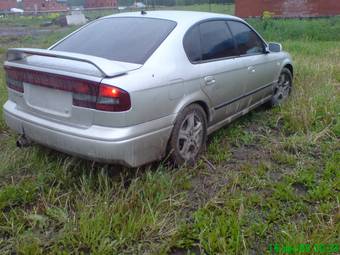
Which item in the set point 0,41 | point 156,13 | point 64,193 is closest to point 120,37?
point 156,13

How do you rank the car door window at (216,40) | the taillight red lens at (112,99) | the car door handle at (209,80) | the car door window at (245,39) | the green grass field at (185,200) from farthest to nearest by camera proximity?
1. the car door window at (245,39)
2. the car door window at (216,40)
3. the car door handle at (209,80)
4. the taillight red lens at (112,99)
5. the green grass field at (185,200)

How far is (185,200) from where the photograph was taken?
283 cm

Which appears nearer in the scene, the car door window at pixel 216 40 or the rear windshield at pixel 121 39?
the rear windshield at pixel 121 39

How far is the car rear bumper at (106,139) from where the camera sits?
8.51 feet

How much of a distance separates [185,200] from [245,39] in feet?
7.76

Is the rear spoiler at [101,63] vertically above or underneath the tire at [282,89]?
above

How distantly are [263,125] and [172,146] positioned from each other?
1.91 m

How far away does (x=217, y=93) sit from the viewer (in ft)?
11.8

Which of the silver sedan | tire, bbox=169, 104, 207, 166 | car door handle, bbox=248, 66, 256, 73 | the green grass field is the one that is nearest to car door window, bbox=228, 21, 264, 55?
the silver sedan

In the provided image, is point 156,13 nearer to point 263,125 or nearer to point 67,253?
point 263,125

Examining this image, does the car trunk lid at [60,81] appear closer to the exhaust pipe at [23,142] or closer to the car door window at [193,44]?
the exhaust pipe at [23,142]

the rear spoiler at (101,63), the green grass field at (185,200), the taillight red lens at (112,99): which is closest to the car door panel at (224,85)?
the green grass field at (185,200)

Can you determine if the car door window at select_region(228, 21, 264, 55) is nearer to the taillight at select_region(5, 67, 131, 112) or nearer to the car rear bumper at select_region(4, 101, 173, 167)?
the car rear bumper at select_region(4, 101, 173, 167)

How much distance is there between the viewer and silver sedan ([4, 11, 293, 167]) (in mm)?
2609
